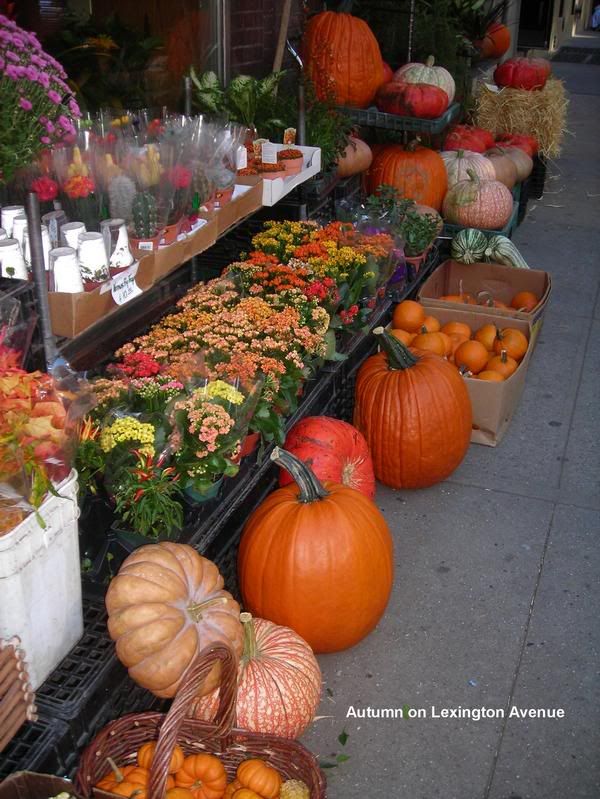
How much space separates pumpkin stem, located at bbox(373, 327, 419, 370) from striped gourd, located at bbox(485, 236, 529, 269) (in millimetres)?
2081

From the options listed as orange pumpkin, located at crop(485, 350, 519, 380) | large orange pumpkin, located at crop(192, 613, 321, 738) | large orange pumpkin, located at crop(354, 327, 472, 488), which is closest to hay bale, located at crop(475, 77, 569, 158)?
orange pumpkin, located at crop(485, 350, 519, 380)

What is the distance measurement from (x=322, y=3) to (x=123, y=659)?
5703 millimetres

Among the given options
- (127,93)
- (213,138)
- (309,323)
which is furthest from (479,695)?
(127,93)

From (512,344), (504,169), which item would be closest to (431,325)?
(512,344)

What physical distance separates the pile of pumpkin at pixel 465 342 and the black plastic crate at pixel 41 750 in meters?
2.79

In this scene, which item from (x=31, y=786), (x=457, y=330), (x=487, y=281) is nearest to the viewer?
(x=31, y=786)

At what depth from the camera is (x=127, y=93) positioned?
14.5ft

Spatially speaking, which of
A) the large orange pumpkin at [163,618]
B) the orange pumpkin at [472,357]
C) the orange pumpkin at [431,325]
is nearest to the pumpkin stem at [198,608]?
the large orange pumpkin at [163,618]

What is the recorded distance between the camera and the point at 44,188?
2.93 meters

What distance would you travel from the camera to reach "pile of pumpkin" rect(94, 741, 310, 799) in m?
2.25

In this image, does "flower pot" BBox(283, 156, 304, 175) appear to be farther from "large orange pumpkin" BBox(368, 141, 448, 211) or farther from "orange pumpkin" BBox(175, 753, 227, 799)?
"orange pumpkin" BBox(175, 753, 227, 799)

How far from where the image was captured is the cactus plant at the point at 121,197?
3172 millimetres

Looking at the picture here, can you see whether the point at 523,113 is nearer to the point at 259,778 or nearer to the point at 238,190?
the point at 238,190

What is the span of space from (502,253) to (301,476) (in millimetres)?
3412
